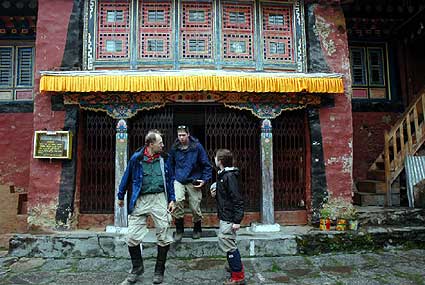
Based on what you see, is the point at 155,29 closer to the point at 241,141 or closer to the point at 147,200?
the point at 241,141

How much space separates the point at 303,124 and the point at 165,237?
154 inches

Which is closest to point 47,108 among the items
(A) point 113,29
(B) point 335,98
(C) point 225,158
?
(A) point 113,29

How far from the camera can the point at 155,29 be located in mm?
7055

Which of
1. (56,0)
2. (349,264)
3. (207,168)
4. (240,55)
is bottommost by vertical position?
(349,264)

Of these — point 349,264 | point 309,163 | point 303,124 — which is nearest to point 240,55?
point 303,124

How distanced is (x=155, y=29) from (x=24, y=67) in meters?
4.16

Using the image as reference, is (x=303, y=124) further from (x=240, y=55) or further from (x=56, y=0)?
(x=56, y=0)

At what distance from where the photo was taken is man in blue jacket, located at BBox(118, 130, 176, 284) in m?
4.77

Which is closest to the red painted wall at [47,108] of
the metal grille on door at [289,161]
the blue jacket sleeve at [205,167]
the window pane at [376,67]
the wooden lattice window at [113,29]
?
the wooden lattice window at [113,29]

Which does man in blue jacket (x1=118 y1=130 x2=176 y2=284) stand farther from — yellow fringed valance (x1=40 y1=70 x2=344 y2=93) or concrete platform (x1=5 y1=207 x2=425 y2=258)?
yellow fringed valance (x1=40 y1=70 x2=344 y2=93)

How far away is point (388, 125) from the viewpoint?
31.6 ft

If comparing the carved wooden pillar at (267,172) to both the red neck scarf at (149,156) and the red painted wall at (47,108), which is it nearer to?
the red neck scarf at (149,156)

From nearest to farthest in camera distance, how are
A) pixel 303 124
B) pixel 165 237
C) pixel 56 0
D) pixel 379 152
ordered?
pixel 165 237
pixel 56 0
pixel 303 124
pixel 379 152

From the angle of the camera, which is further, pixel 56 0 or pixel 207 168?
pixel 56 0
